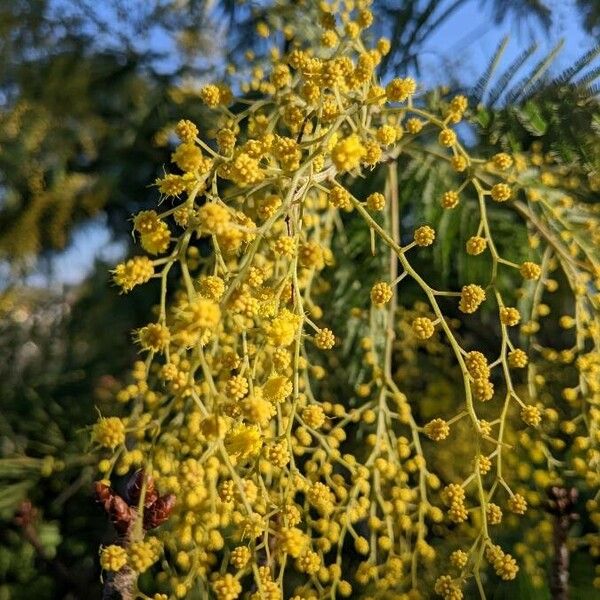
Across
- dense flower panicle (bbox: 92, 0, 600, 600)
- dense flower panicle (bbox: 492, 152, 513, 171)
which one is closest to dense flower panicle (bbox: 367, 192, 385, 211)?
dense flower panicle (bbox: 92, 0, 600, 600)

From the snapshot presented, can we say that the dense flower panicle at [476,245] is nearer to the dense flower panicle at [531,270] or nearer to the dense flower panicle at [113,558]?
the dense flower panicle at [531,270]

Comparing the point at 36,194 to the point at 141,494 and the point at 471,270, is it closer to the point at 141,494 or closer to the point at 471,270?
the point at 471,270

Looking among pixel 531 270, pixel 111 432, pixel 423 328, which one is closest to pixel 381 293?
pixel 423 328

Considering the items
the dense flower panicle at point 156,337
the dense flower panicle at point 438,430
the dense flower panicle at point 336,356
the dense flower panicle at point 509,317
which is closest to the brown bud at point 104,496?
the dense flower panicle at point 336,356

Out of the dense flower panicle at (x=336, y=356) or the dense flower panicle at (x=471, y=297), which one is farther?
the dense flower panicle at (x=471, y=297)

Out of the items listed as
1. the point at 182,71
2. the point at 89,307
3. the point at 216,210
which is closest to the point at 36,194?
the point at 89,307

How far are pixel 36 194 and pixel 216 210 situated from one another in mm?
1187

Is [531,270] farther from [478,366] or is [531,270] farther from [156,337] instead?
[156,337]

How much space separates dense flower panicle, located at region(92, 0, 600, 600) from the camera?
2.10 feet

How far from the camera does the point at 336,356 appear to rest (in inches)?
49.7

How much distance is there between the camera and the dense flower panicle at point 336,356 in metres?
0.64

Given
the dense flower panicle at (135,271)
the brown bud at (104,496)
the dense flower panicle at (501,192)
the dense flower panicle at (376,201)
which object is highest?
the dense flower panicle at (501,192)

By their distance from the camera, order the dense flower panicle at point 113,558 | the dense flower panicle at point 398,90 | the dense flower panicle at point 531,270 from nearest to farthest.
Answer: the dense flower panicle at point 113,558
the dense flower panicle at point 398,90
the dense flower panicle at point 531,270

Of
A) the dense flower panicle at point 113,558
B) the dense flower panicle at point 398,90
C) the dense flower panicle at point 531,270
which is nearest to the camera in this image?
the dense flower panicle at point 113,558
